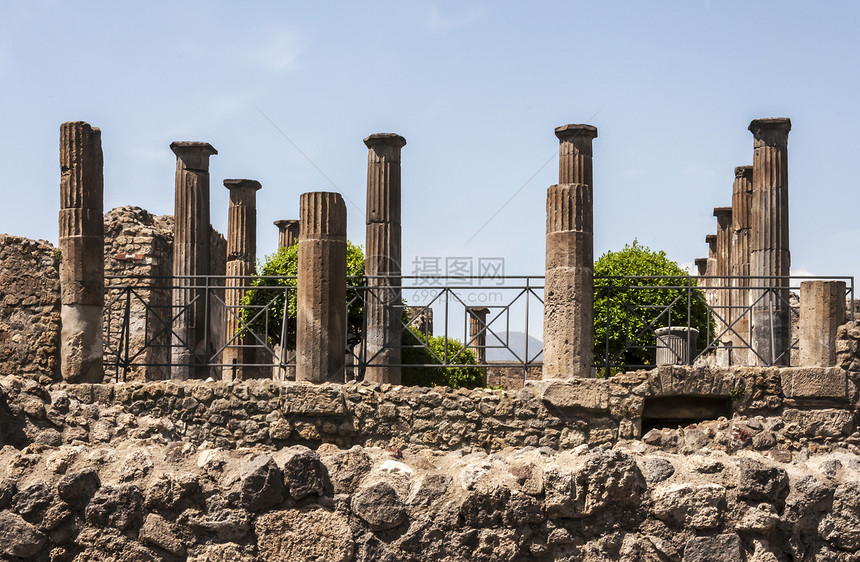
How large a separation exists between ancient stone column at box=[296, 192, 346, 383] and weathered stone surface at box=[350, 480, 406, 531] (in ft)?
19.7

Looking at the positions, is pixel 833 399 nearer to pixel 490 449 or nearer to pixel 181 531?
pixel 490 449

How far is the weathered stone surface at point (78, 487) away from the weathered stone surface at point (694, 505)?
253cm

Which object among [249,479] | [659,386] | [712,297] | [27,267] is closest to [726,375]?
[659,386]

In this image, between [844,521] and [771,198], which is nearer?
[844,521]

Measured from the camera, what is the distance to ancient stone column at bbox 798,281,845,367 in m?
9.63

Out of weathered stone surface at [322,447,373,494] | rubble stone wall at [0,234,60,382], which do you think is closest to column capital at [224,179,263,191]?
rubble stone wall at [0,234,60,382]

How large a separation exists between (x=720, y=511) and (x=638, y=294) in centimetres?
1153

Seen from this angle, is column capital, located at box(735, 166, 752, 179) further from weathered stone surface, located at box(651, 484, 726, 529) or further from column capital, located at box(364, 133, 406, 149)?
weathered stone surface, located at box(651, 484, 726, 529)

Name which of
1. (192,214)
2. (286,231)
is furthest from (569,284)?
(286,231)

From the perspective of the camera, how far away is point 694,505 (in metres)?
3.97

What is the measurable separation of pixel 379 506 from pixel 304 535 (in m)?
0.35

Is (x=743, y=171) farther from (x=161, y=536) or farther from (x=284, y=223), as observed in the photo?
(x=161, y=536)

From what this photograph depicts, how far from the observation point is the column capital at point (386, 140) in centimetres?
1516

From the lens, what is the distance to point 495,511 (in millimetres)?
4016
